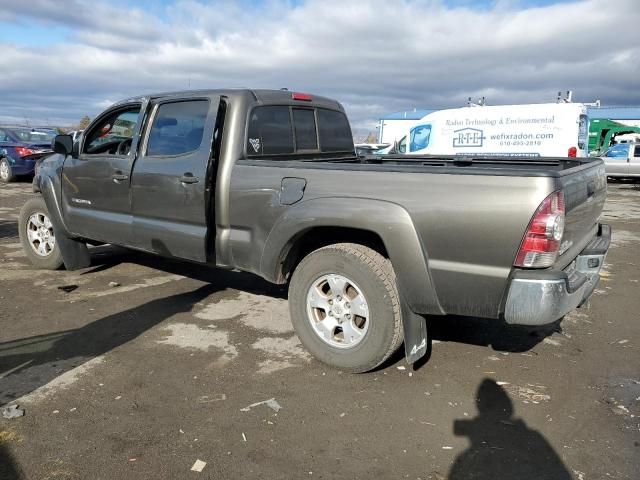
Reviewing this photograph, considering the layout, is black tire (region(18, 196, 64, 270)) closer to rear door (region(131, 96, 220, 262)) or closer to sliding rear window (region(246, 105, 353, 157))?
rear door (region(131, 96, 220, 262))

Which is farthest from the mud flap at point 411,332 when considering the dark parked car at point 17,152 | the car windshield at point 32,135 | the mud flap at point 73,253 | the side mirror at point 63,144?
the car windshield at point 32,135

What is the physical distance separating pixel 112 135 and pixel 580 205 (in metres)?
4.44

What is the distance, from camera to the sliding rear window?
4301 millimetres

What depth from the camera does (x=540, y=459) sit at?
2773 millimetres

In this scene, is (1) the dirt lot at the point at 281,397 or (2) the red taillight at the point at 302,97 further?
(2) the red taillight at the point at 302,97

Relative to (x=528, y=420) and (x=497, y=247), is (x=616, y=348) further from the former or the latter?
(x=497, y=247)

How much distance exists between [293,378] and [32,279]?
3.76 meters

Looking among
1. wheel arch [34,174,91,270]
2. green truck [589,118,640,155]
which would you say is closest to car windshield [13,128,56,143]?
wheel arch [34,174,91,270]

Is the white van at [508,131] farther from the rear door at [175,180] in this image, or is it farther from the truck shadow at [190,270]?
the rear door at [175,180]

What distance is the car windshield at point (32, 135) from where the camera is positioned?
53.0 ft

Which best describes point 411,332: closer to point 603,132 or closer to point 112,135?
point 112,135

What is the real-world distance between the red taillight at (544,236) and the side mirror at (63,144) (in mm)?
4602

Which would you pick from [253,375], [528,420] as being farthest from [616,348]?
[253,375]

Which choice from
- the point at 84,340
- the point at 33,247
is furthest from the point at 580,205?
the point at 33,247
